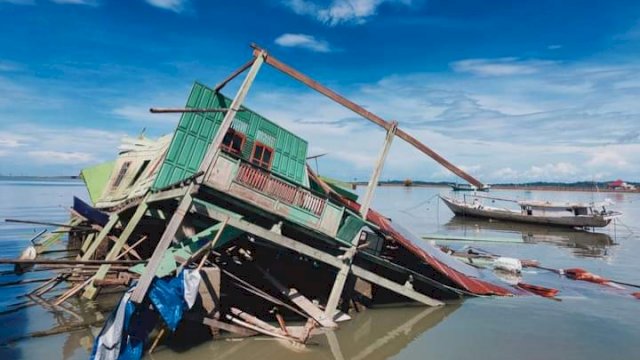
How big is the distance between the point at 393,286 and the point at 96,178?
16.8 meters

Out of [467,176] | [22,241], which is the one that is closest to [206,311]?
[467,176]

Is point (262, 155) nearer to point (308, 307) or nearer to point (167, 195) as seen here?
point (167, 195)

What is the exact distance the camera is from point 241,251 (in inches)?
503

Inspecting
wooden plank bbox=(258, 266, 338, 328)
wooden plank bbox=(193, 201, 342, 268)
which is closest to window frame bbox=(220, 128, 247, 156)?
wooden plank bbox=(193, 201, 342, 268)

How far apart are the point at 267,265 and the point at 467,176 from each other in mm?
7049

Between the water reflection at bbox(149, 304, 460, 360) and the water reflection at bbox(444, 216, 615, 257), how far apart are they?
21091 mm

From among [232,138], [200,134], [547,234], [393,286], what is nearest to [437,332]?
[393,286]

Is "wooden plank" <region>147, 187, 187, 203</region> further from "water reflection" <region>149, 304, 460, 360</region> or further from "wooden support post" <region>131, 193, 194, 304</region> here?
"water reflection" <region>149, 304, 460, 360</region>

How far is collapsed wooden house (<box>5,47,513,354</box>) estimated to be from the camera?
954cm

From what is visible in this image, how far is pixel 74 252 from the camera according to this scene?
21938mm

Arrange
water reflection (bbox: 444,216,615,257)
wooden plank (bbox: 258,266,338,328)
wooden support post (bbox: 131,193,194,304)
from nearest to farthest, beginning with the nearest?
1. wooden support post (bbox: 131,193,194,304)
2. wooden plank (bbox: 258,266,338,328)
3. water reflection (bbox: 444,216,615,257)

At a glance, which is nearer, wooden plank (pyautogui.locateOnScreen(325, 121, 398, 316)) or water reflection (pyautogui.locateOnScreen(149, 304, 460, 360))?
water reflection (pyautogui.locateOnScreen(149, 304, 460, 360))

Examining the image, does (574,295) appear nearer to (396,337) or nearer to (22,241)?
(396,337)

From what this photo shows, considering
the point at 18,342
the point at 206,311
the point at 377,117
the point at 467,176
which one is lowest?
the point at 18,342
